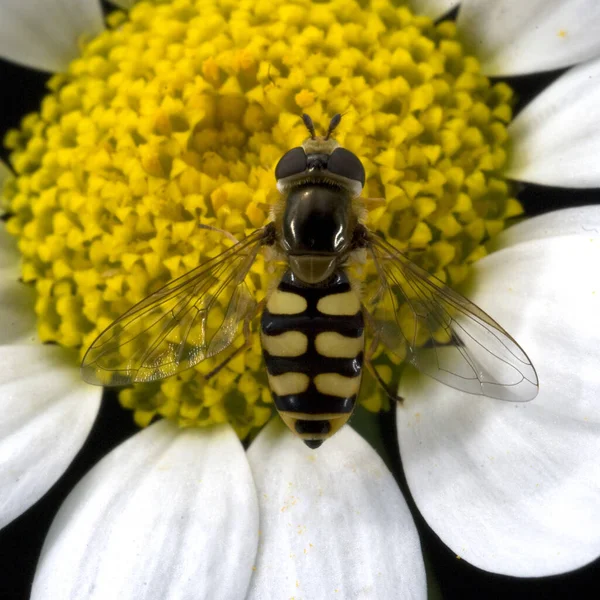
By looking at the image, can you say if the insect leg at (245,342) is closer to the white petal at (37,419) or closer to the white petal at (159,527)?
the white petal at (159,527)

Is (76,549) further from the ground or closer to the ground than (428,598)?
further from the ground

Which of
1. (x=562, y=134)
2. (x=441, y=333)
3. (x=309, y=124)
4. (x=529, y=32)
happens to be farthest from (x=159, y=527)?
(x=529, y=32)

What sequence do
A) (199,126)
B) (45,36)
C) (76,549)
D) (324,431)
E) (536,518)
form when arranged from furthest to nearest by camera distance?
(45,36), (199,126), (76,549), (536,518), (324,431)

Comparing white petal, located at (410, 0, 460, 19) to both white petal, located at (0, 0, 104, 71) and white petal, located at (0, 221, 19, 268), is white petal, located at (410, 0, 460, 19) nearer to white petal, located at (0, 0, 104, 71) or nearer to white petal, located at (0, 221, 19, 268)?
white petal, located at (0, 0, 104, 71)

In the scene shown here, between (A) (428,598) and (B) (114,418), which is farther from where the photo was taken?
(B) (114,418)

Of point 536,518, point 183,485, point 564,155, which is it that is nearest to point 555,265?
point 564,155

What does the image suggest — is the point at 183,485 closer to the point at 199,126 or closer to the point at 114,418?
the point at 114,418

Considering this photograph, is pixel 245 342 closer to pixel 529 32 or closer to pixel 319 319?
pixel 319 319

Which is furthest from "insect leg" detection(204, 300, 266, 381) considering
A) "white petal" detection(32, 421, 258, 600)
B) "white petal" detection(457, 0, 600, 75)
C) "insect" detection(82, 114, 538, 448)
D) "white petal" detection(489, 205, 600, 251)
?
"white petal" detection(457, 0, 600, 75)
